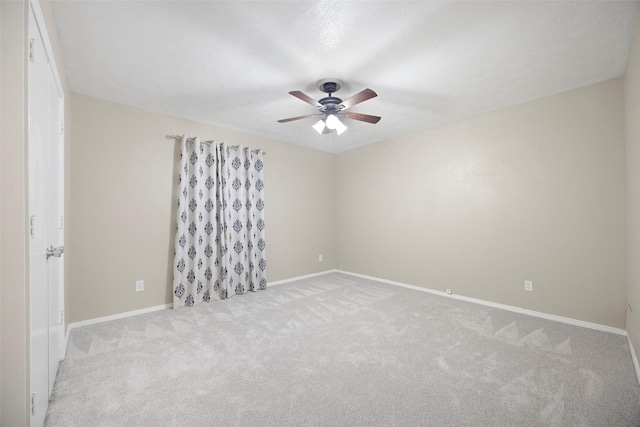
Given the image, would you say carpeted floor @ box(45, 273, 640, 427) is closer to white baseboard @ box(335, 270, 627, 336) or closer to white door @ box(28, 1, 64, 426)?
white baseboard @ box(335, 270, 627, 336)

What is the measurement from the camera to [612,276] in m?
2.70

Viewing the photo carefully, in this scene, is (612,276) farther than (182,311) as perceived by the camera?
No

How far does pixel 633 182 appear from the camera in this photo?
7.36 feet

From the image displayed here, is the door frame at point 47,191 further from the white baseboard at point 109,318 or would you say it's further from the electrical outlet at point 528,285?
the electrical outlet at point 528,285

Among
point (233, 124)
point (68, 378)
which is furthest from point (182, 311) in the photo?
point (233, 124)

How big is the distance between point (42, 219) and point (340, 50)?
88.7 inches

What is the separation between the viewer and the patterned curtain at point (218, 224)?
11.8ft

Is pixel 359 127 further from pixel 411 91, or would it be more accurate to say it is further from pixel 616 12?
pixel 616 12

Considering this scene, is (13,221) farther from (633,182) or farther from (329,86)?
(633,182)

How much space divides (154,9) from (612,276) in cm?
446

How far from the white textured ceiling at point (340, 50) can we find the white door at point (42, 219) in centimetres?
56

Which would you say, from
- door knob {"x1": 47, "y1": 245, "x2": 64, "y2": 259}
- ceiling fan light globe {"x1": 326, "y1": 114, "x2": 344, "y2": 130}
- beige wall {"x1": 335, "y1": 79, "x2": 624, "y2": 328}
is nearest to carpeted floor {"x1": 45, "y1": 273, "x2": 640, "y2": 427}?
beige wall {"x1": 335, "y1": 79, "x2": 624, "y2": 328}

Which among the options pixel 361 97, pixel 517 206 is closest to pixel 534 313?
pixel 517 206

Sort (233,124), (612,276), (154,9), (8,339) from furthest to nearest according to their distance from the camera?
(233,124)
(612,276)
(154,9)
(8,339)
